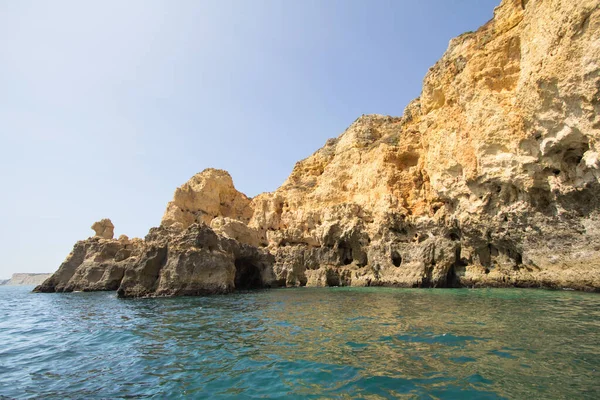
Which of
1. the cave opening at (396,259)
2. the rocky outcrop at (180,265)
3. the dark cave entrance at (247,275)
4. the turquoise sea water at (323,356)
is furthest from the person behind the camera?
the dark cave entrance at (247,275)

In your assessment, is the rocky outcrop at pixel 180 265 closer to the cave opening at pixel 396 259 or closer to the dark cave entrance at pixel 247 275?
the dark cave entrance at pixel 247 275

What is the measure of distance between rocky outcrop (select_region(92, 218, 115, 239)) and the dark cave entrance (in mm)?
25592

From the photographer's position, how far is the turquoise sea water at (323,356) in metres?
5.82

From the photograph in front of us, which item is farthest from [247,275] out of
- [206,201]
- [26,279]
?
[26,279]

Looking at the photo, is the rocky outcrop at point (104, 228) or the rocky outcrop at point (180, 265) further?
the rocky outcrop at point (104, 228)

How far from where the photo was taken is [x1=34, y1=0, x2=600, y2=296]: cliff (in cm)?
1908

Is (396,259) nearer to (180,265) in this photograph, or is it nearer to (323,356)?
(180,265)

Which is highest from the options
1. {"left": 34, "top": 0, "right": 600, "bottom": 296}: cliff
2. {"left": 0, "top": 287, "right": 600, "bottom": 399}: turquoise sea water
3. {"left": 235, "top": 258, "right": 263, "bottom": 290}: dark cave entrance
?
{"left": 34, "top": 0, "right": 600, "bottom": 296}: cliff

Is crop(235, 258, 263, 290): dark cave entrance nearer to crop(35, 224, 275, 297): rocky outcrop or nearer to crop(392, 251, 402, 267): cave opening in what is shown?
crop(35, 224, 275, 297): rocky outcrop

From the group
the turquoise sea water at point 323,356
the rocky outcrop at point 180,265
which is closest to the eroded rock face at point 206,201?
the rocky outcrop at point 180,265

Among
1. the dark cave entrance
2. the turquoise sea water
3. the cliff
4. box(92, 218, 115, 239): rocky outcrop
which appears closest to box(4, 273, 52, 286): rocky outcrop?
box(92, 218, 115, 239): rocky outcrop

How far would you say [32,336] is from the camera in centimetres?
1224

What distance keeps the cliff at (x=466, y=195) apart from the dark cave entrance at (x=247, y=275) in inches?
13.1

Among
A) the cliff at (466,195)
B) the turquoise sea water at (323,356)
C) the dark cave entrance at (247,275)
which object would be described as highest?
the cliff at (466,195)
